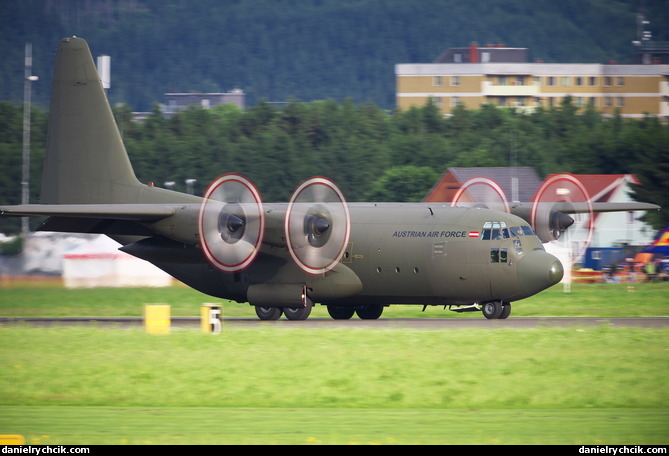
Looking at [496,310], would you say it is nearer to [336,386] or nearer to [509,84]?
[336,386]

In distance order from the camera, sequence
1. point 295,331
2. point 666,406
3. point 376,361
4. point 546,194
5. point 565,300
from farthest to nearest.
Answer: point 546,194, point 565,300, point 295,331, point 376,361, point 666,406

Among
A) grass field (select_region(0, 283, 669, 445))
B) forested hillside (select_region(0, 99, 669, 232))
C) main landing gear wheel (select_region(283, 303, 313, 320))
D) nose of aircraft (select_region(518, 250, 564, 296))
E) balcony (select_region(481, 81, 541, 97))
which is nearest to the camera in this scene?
grass field (select_region(0, 283, 669, 445))

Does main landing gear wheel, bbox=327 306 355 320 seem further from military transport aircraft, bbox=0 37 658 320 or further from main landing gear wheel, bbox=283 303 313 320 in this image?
main landing gear wheel, bbox=283 303 313 320

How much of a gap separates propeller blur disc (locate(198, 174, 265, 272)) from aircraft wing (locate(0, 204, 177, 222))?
1.17 m

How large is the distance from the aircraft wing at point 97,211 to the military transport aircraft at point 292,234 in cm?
4

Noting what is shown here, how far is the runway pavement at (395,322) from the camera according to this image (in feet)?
93.8

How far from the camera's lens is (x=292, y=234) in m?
31.3

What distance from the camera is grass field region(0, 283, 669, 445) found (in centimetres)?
1509

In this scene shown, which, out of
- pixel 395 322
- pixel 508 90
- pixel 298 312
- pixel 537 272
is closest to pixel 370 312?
pixel 395 322

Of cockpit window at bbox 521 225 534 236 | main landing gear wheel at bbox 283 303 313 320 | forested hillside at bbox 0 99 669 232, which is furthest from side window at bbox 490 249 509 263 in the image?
forested hillside at bbox 0 99 669 232

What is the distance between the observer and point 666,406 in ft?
59.1

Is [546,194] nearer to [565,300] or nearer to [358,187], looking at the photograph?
[565,300]
